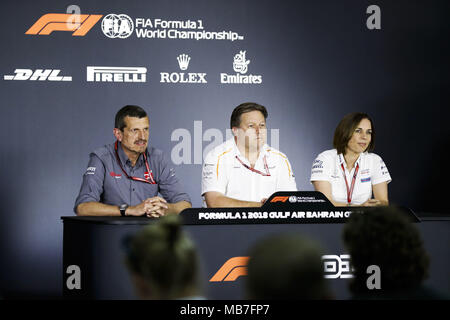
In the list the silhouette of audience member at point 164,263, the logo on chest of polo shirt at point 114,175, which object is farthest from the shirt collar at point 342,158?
the silhouette of audience member at point 164,263

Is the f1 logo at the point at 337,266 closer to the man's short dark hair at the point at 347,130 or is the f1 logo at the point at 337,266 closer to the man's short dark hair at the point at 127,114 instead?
the man's short dark hair at the point at 347,130

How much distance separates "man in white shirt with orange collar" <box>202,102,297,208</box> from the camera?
390cm

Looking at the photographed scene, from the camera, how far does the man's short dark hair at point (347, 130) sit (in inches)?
159

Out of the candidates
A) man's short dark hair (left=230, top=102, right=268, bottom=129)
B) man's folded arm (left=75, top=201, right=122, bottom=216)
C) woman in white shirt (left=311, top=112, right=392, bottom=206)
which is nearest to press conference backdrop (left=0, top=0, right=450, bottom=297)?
man's short dark hair (left=230, top=102, right=268, bottom=129)

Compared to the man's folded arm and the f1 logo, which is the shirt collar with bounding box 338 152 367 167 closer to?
the f1 logo

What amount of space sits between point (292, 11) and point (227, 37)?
681 mm

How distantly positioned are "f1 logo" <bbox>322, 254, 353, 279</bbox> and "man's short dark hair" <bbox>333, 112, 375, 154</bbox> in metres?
1.34

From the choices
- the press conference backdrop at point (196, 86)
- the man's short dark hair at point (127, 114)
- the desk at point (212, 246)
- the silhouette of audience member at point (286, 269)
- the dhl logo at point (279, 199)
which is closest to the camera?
the silhouette of audience member at point (286, 269)

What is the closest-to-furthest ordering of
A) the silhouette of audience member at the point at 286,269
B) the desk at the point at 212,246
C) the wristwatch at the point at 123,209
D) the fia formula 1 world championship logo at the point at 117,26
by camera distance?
the silhouette of audience member at the point at 286,269, the desk at the point at 212,246, the wristwatch at the point at 123,209, the fia formula 1 world championship logo at the point at 117,26

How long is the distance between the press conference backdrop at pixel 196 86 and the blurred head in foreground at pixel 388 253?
12.2 ft

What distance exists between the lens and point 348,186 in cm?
405

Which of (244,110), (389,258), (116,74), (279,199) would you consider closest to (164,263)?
(389,258)

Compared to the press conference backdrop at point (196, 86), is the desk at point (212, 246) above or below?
below
